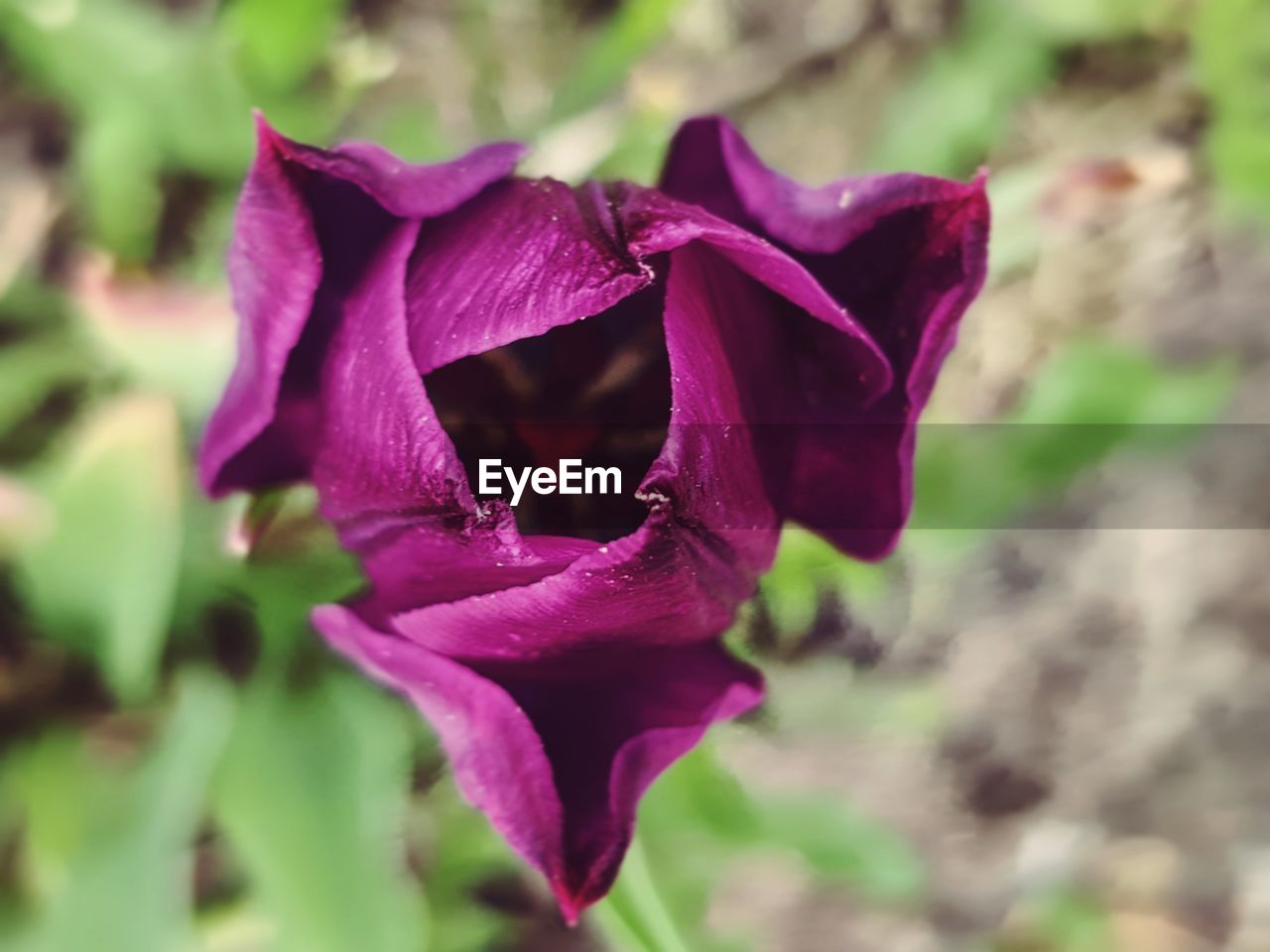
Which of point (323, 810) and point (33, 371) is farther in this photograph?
point (33, 371)

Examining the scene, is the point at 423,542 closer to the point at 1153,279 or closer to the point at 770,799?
the point at 770,799

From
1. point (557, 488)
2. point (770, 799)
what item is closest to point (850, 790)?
point (770, 799)

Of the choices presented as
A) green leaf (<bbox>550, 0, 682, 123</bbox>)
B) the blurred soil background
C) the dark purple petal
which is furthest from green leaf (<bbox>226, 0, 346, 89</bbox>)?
the dark purple petal

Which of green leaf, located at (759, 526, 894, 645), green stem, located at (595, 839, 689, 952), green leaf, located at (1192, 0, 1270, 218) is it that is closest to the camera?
green stem, located at (595, 839, 689, 952)

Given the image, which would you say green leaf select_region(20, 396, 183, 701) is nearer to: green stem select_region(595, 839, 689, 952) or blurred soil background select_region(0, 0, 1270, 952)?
blurred soil background select_region(0, 0, 1270, 952)

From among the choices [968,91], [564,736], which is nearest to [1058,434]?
[968,91]

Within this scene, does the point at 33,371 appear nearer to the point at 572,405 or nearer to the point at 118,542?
the point at 118,542

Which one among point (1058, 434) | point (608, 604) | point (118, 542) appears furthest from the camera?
point (1058, 434)

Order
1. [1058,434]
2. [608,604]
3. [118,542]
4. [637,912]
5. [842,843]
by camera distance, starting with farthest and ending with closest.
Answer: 1. [842,843]
2. [1058,434]
3. [118,542]
4. [637,912]
5. [608,604]
